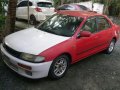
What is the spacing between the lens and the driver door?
16.9 ft

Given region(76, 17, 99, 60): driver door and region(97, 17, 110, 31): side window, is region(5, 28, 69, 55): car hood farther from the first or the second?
region(97, 17, 110, 31): side window

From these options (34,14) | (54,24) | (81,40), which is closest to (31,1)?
(34,14)

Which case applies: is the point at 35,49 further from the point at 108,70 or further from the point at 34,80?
the point at 108,70

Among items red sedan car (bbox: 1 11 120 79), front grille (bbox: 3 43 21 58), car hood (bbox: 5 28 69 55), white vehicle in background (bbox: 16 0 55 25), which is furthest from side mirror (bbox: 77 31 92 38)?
white vehicle in background (bbox: 16 0 55 25)

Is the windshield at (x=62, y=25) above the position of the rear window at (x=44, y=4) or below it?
below

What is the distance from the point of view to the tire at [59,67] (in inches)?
175

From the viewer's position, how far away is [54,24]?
18.1 feet

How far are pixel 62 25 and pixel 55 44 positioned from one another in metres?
1.05

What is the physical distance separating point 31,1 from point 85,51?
666 cm

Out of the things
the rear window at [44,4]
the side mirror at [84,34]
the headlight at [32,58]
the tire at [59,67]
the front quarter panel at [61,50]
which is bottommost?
the tire at [59,67]

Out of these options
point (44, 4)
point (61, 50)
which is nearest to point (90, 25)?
point (61, 50)

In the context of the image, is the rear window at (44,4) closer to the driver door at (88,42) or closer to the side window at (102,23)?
the side window at (102,23)

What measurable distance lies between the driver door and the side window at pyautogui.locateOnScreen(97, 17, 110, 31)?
27 centimetres

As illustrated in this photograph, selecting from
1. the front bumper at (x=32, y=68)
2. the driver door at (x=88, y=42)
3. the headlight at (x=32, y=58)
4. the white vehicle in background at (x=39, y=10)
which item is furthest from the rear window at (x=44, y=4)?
the headlight at (x=32, y=58)
